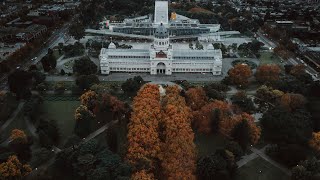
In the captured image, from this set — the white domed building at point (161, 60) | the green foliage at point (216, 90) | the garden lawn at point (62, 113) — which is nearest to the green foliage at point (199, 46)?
the white domed building at point (161, 60)

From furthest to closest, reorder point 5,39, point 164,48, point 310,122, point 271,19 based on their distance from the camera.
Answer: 1. point 271,19
2. point 5,39
3. point 164,48
4. point 310,122

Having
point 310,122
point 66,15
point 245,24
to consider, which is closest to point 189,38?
point 245,24

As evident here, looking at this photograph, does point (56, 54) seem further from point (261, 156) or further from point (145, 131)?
point (261, 156)

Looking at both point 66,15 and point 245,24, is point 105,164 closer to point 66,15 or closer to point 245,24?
point 245,24

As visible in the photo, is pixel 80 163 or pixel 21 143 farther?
pixel 21 143

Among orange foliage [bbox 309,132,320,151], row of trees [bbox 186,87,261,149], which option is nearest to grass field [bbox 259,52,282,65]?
row of trees [bbox 186,87,261,149]

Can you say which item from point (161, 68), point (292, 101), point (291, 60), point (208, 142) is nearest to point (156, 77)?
point (161, 68)

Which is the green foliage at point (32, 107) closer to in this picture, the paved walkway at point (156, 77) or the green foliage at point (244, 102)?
the paved walkway at point (156, 77)
